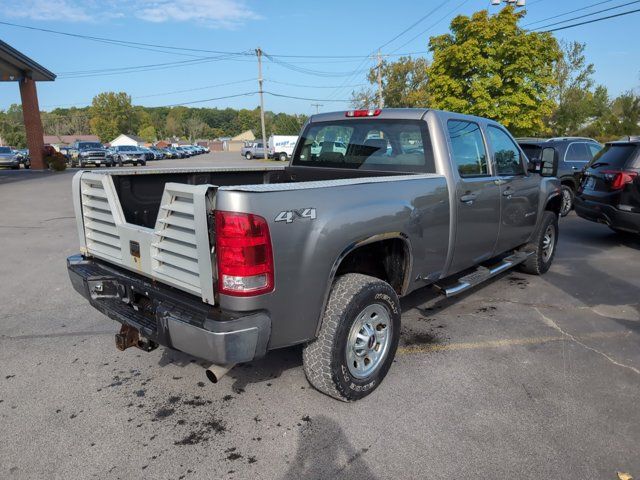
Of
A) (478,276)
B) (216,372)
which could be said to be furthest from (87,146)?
(216,372)

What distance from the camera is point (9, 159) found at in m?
31.8

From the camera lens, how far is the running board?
394 cm

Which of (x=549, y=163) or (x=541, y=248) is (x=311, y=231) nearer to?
(x=549, y=163)

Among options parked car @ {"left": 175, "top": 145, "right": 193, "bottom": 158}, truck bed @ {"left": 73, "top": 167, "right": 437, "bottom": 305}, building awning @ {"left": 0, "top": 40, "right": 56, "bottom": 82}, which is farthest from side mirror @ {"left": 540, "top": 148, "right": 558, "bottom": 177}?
parked car @ {"left": 175, "top": 145, "right": 193, "bottom": 158}

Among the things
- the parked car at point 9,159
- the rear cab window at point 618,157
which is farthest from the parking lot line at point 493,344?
the parked car at point 9,159

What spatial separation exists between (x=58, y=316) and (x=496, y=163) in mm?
4710

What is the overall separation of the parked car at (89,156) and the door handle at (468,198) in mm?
38150

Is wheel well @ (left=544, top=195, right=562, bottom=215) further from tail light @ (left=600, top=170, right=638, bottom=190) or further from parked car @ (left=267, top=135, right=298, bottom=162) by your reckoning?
parked car @ (left=267, top=135, right=298, bottom=162)

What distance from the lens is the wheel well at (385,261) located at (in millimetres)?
3396

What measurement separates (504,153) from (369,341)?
2805mm

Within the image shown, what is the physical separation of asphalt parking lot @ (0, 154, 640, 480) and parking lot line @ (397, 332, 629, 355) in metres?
0.02

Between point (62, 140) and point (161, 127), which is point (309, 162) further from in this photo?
point (161, 127)

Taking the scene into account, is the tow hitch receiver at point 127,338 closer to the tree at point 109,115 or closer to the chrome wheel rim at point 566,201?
the chrome wheel rim at point 566,201

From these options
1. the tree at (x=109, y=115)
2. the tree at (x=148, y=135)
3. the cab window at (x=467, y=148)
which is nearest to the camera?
the cab window at (x=467, y=148)
